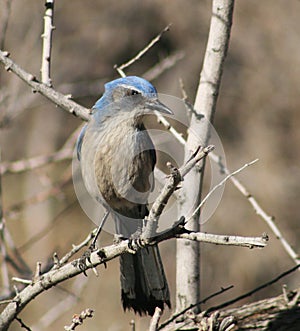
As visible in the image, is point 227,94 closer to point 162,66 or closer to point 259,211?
point 162,66

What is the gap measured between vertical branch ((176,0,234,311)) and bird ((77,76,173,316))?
18 cm

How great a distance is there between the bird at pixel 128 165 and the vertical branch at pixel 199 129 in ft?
0.57

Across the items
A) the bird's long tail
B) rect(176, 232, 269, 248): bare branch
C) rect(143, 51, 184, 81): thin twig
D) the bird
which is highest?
rect(143, 51, 184, 81): thin twig

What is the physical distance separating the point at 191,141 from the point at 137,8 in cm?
732

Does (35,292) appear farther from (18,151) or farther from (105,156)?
(18,151)

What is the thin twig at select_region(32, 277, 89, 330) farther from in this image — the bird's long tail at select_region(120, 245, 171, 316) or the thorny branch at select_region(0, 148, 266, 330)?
the thorny branch at select_region(0, 148, 266, 330)

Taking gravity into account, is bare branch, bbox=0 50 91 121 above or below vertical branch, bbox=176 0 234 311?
above

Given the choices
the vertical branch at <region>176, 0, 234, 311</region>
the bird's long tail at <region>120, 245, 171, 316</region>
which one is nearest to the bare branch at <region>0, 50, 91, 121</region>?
the vertical branch at <region>176, 0, 234, 311</region>

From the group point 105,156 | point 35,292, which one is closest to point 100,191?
point 105,156

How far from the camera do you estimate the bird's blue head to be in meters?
4.57

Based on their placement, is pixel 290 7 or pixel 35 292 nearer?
pixel 35 292

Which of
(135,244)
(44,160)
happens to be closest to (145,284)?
(135,244)

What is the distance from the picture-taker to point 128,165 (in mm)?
4531

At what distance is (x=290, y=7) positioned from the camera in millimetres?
11023
